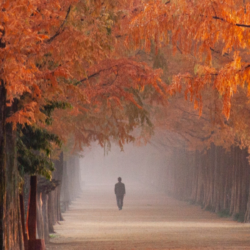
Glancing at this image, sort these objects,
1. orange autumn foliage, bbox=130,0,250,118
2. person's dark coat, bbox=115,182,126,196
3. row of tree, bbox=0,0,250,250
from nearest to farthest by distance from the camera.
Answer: orange autumn foliage, bbox=130,0,250,118 < row of tree, bbox=0,0,250,250 < person's dark coat, bbox=115,182,126,196

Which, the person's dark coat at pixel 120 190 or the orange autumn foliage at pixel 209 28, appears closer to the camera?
the orange autumn foliage at pixel 209 28

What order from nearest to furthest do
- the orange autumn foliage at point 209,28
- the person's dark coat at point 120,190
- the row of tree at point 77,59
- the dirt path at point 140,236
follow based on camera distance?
the orange autumn foliage at point 209,28 < the row of tree at point 77,59 < the dirt path at point 140,236 < the person's dark coat at point 120,190

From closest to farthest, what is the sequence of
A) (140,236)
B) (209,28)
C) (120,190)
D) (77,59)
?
1. (209,28)
2. (77,59)
3. (140,236)
4. (120,190)

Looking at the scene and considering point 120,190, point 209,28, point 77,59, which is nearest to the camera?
point 209,28

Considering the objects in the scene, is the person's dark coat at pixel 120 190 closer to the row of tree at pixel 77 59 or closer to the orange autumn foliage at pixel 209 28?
the row of tree at pixel 77 59

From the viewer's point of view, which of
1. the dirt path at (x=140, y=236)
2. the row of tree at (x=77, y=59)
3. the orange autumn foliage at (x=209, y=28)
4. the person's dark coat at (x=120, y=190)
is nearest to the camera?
the orange autumn foliage at (x=209, y=28)

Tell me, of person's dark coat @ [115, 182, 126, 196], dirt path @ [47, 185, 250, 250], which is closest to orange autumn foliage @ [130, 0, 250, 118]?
dirt path @ [47, 185, 250, 250]

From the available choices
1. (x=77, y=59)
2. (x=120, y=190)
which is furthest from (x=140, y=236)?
(x=120, y=190)

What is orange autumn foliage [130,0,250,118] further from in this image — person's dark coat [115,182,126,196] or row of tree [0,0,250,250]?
person's dark coat [115,182,126,196]

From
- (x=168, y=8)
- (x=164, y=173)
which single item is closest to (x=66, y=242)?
(x=168, y=8)

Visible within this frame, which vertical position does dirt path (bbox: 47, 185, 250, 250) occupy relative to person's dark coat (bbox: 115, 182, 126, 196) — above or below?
below

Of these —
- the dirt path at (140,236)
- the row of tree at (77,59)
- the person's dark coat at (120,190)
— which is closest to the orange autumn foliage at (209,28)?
the row of tree at (77,59)

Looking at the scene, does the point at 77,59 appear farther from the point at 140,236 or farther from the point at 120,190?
the point at 120,190

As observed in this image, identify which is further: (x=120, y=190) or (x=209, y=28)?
(x=120, y=190)
